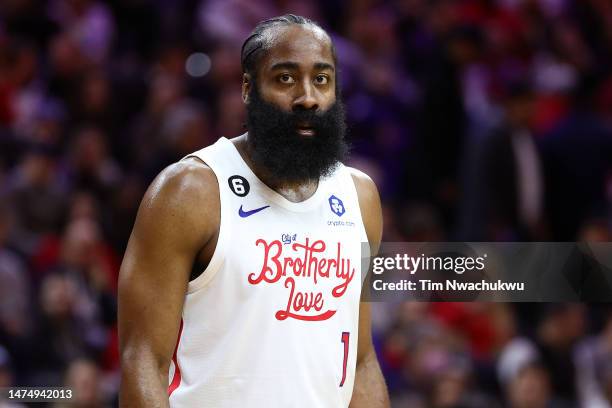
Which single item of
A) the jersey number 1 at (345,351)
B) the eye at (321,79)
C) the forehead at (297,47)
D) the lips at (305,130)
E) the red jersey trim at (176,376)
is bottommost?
the red jersey trim at (176,376)

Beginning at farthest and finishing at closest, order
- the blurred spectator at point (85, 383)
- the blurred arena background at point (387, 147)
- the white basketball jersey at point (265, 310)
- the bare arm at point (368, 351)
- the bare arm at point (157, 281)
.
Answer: the blurred arena background at point (387, 147) → the blurred spectator at point (85, 383) → the bare arm at point (368, 351) → the white basketball jersey at point (265, 310) → the bare arm at point (157, 281)

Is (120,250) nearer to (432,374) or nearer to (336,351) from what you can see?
(432,374)

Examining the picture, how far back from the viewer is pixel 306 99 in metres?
3.68

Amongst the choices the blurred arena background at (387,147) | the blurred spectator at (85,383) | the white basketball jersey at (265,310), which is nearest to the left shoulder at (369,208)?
the white basketball jersey at (265,310)

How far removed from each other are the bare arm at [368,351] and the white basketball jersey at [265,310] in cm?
16

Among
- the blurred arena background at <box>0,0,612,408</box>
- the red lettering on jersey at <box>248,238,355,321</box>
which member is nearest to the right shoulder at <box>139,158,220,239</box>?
the red lettering on jersey at <box>248,238,355,321</box>

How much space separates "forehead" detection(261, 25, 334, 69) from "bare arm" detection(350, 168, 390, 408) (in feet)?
Result: 1.79

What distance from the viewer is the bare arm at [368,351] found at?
397 centimetres

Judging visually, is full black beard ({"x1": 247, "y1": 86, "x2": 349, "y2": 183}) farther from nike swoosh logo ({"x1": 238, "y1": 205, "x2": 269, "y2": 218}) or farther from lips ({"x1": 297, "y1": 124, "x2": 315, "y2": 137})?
nike swoosh logo ({"x1": 238, "y1": 205, "x2": 269, "y2": 218})

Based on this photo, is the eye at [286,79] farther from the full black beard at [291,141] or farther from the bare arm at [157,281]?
the bare arm at [157,281]

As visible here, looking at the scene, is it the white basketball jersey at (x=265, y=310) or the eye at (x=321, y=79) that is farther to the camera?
the eye at (x=321, y=79)

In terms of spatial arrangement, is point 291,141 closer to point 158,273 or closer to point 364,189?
point 364,189

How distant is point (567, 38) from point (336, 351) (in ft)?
21.1

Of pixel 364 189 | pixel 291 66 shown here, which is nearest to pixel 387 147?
pixel 364 189
